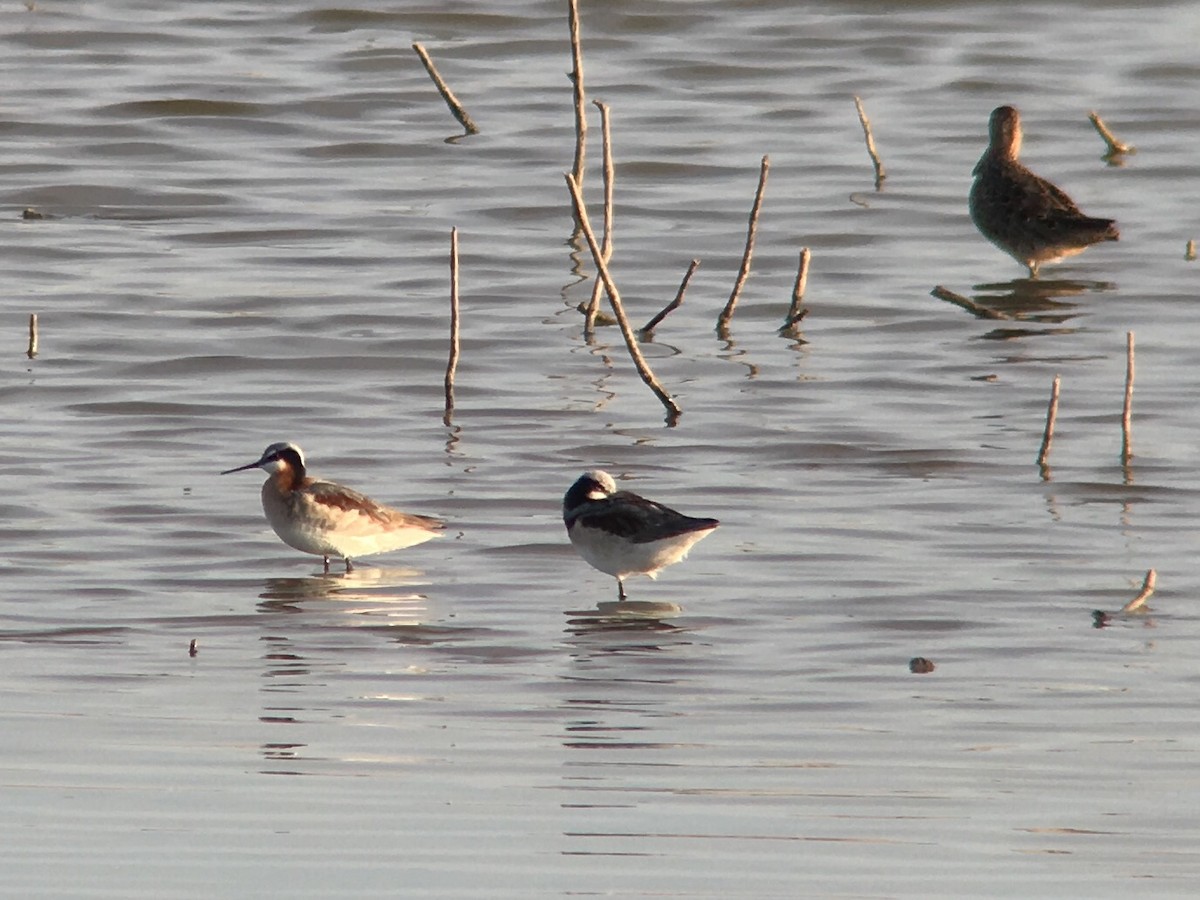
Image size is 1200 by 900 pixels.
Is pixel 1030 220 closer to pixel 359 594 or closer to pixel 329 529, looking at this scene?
pixel 329 529

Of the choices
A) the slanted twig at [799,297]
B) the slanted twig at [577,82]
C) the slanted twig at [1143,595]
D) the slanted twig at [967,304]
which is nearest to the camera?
the slanted twig at [1143,595]

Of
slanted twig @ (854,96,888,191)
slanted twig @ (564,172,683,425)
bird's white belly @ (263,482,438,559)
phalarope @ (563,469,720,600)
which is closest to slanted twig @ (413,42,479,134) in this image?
slanted twig @ (854,96,888,191)

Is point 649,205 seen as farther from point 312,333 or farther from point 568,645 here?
point 568,645

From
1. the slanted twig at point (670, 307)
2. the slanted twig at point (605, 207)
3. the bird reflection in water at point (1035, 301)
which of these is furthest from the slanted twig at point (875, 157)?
the slanted twig at point (605, 207)

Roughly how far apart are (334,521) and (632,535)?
1.55 meters

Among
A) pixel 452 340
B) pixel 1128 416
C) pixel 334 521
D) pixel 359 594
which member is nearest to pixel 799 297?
pixel 452 340

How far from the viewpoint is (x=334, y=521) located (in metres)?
11.9

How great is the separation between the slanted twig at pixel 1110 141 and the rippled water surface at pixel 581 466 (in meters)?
0.29

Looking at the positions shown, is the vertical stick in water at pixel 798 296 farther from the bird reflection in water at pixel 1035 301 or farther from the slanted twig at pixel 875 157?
the slanted twig at pixel 875 157

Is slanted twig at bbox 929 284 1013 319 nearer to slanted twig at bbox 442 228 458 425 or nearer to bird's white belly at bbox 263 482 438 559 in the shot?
slanted twig at bbox 442 228 458 425

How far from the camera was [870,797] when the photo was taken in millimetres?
8086

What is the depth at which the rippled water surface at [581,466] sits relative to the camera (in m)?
7.83

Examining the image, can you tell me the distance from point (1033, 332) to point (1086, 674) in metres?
8.97

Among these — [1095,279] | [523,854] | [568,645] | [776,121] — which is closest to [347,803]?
[523,854]
